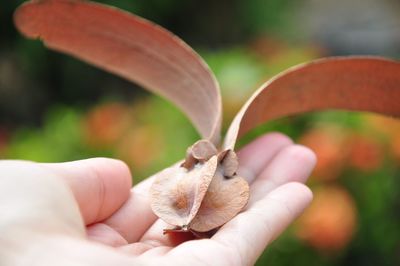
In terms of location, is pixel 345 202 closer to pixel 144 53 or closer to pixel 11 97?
pixel 144 53

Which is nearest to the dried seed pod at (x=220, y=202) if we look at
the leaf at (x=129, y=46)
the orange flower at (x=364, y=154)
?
the leaf at (x=129, y=46)

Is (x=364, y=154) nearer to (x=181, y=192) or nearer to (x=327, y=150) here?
(x=327, y=150)

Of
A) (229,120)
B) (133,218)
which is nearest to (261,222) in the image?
(133,218)

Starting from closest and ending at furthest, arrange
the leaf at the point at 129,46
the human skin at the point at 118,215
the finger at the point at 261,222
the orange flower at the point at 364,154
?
the human skin at the point at 118,215 < the finger at the point at 261,222 < the leaf at the point at 129,46 < the orange flower at the point at 364,154

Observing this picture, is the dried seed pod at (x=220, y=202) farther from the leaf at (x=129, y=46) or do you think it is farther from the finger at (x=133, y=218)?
the leaf at (x=129, y=46)

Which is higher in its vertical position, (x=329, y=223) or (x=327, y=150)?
(x=327, y=150)

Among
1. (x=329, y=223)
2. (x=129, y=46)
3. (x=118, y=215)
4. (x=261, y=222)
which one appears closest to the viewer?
(x=261, y=222)
